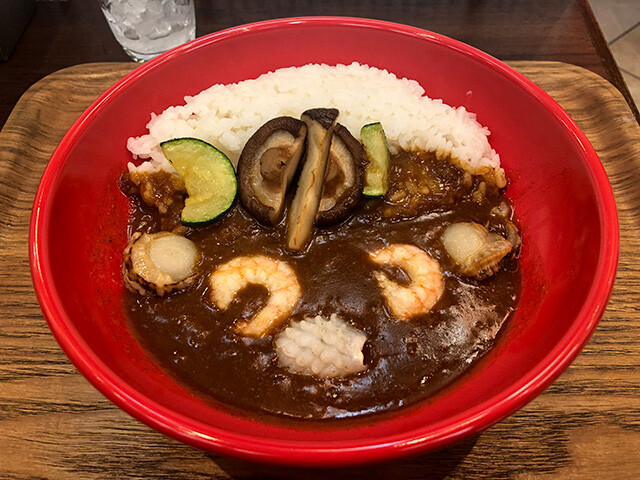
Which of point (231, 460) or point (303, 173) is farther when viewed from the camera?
point (303, 173)

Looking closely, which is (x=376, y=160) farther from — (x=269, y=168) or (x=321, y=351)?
(x=321, y=351)

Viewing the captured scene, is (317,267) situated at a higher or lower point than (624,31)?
lower

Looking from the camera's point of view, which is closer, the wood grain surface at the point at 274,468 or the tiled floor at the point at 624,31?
the wood grain surface at the point at 274,468

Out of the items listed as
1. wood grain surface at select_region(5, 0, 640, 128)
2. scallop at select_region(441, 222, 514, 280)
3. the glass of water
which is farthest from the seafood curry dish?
wood grain surface at select_region(5, 0, 640, 128)

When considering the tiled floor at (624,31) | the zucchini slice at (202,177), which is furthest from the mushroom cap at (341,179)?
the tiled floor at (624,31)

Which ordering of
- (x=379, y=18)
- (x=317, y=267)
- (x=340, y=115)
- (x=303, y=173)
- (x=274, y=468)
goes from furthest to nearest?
(x=379, y=18), (x=340, y=115), (x=303, y=173), (x=317, y=267), (x=274, y=468)

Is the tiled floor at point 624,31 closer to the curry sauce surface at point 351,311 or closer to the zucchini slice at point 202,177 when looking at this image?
the curry sauce surface at point 351,311

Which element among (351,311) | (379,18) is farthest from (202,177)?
(379,18)
